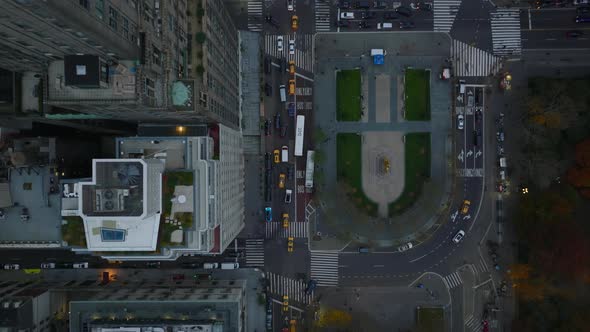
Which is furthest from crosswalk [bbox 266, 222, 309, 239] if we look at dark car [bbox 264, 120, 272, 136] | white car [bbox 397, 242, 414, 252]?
white car [bbox 397, 242, 414, 252]

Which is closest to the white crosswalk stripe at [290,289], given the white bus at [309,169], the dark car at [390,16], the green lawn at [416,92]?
the white bus at [309,169]

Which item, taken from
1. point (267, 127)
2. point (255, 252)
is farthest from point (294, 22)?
point (255, 252)

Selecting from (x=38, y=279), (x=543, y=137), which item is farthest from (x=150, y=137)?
(x=543, y=137)

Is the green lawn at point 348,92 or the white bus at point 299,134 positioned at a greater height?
the green lawn at point 348,92

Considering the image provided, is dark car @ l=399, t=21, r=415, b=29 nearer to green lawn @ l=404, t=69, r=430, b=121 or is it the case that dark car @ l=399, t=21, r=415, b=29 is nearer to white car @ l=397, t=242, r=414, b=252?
green lawn @ l=404, t=69, r=430, b=121

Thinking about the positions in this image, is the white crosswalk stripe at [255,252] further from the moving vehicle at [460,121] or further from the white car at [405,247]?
the moving vehicle at [460,121]

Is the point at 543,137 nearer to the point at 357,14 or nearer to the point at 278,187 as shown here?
the point at 357,14
